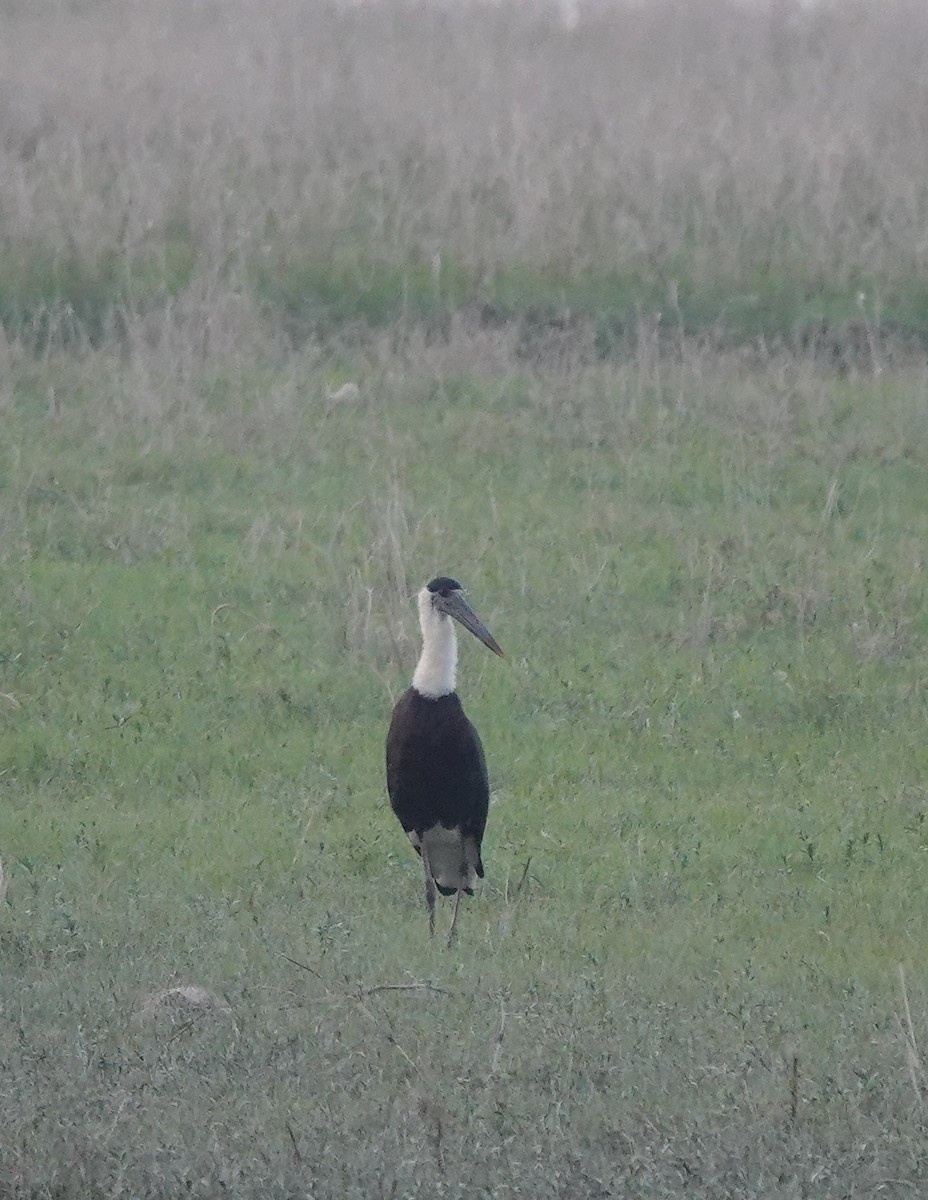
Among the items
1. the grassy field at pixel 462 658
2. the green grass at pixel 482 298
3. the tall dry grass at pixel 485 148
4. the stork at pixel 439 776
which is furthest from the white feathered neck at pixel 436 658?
the tall dry grass at pixel 485 148

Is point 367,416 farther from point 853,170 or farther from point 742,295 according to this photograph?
point 853,170

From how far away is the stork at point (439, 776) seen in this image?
7219 mm

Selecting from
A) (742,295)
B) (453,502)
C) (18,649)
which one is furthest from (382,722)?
(742,295)

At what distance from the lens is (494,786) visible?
8398mm

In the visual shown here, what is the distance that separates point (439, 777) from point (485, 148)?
1098 cm

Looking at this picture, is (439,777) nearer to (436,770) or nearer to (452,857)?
(436,770)

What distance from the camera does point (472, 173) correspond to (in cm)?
1692

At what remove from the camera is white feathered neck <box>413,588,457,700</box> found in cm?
742

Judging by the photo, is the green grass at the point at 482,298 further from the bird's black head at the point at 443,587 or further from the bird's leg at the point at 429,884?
the bird's leg at the point at 429,884

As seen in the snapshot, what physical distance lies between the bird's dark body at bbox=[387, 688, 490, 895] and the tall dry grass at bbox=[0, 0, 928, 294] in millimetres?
8311

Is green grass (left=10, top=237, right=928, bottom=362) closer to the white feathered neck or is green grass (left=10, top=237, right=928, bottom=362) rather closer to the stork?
the white feathered neck

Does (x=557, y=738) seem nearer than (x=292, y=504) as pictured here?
Yes

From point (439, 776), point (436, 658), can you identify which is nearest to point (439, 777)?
point (439, 776)

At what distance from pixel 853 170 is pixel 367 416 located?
5.76 m
